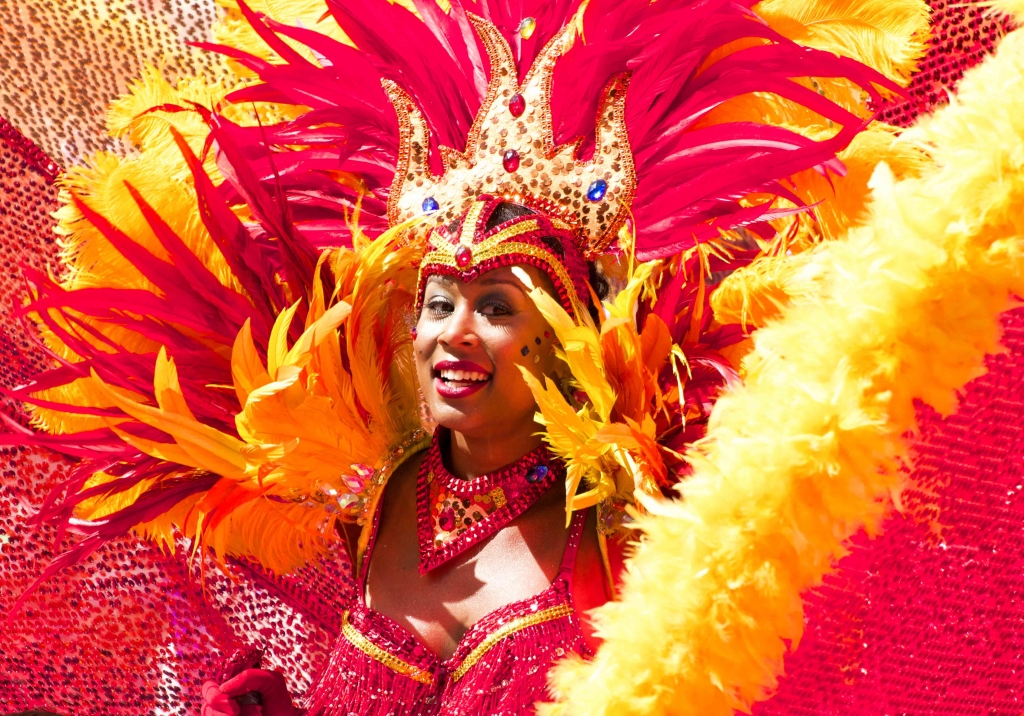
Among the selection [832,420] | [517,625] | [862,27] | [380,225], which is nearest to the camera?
[832,420]

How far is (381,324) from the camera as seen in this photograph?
6.37 ft

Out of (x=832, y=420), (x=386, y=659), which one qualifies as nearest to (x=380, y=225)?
(x=386, y=659)

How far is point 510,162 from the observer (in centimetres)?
176

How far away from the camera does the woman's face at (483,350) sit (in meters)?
1.64

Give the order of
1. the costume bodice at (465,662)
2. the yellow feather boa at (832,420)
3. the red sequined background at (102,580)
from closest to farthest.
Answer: the yellow feather boa at (832,420) < the costume bodice at (465,662) < the red sequined background at (102,580)

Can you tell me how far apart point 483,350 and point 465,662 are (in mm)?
420

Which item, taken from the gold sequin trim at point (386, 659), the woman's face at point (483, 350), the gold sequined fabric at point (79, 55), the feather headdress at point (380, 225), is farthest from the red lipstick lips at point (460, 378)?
the gold sequined fabric at point (79, 55)

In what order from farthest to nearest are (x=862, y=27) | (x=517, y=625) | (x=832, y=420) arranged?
(x=862, y=27), (x=517, y=625), (x=832, y=420)

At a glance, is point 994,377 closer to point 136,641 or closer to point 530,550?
point 530,550

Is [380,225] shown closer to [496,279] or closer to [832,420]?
[496,279]

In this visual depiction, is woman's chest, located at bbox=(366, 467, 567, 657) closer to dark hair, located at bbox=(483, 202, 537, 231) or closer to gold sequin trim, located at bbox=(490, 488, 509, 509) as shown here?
gold sequin trim, located at bbox=(490, 488, 509, 509)

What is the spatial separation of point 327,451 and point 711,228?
664 mm

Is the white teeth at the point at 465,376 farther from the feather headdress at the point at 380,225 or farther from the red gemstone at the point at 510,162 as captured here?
the red gemstone at the point at 510,162

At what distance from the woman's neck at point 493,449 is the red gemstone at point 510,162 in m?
0.38
